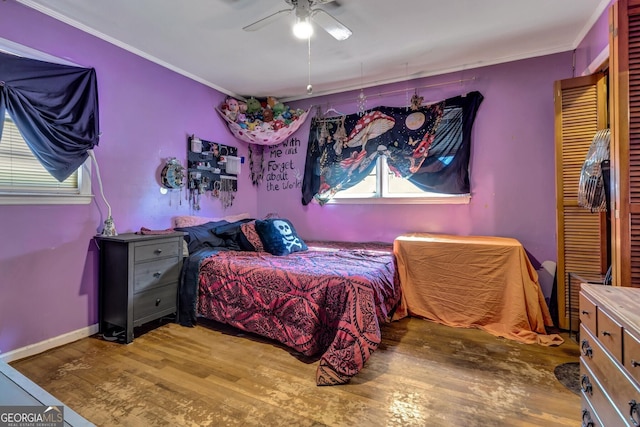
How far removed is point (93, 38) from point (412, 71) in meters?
2.95

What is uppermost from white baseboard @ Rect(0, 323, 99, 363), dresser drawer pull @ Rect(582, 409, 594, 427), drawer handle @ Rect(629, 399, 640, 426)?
drawer handle @ Rect(629, 399, 640, 426)

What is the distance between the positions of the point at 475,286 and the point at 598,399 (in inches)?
59.6

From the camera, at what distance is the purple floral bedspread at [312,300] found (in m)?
1.91

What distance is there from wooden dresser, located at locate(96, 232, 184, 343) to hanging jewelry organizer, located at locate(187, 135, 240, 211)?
0.88 metres

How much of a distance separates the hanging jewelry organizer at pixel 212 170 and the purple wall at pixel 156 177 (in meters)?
0.12

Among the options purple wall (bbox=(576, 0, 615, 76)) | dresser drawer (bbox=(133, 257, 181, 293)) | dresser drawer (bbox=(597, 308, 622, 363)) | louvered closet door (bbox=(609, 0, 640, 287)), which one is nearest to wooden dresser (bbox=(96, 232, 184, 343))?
dresser drawer (bbox=(133, 257, 181, 293))

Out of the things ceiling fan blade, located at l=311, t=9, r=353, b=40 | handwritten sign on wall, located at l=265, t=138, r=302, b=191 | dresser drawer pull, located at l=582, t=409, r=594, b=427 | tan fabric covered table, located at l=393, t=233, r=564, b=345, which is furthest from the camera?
handwritten sign on wall, located at l=265, t=138, r=302, b=191

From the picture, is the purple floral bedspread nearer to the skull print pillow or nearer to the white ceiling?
the skull print pillow

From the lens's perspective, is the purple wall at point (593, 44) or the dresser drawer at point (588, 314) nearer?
the dresser drawer at point (588, 314)

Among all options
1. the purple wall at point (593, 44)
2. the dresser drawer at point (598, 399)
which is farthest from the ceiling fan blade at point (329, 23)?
the dresser drawer at point (598, 399)

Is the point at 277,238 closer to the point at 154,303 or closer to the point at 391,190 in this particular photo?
the point at 154,303

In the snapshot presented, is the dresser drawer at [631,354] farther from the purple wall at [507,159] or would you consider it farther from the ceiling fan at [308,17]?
the purple wall at [507,159]

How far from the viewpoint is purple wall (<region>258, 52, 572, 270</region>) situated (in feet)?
9.25

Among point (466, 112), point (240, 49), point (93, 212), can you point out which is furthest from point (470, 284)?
point (93, 212)
